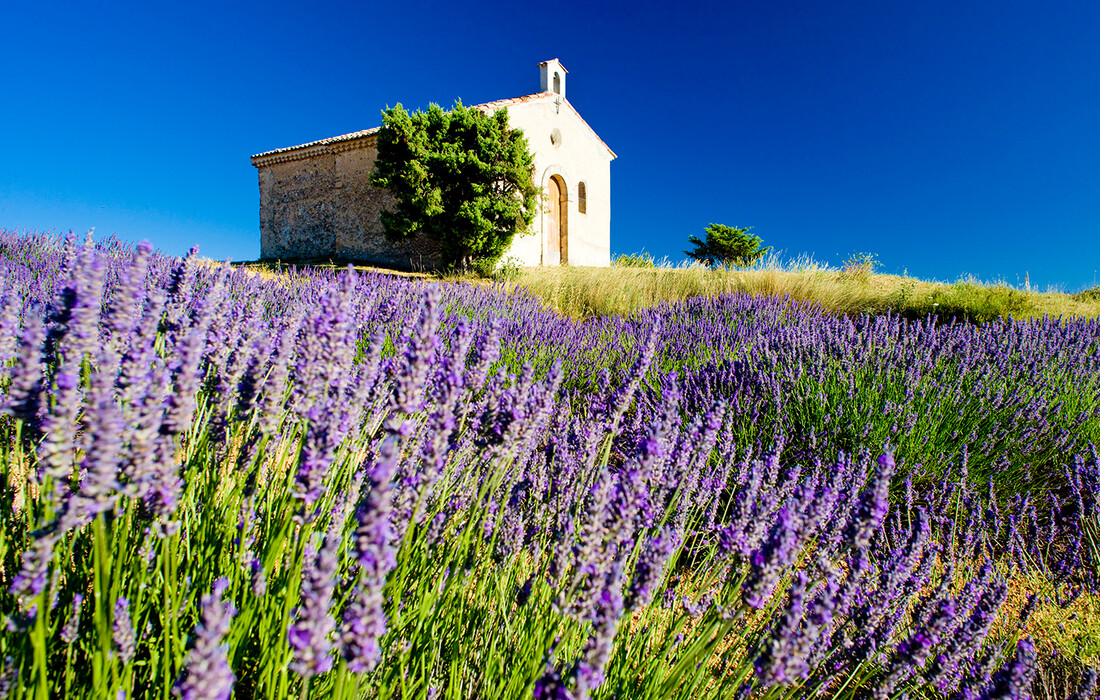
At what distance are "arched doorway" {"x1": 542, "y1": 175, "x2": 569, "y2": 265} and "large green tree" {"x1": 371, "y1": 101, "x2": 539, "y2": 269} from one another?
4.64m

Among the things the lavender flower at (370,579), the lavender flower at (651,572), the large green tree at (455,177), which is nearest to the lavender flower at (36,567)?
the lavender flower at (370,579)

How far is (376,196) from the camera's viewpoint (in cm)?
1506

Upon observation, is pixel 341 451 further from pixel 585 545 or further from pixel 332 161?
pixel 332 161

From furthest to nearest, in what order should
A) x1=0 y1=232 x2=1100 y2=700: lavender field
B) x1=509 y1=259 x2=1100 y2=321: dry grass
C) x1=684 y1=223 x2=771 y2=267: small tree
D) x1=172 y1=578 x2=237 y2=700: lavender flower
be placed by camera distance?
x1=684 y1=223 x2=771 y2=267: small tree → x1=509 y1=259 x2=1100 y2=321: dry grass → x1=0 y1=232 x2=1100 y2=700: lavender field → x1=172 y1=578 x2=237 y2=700: lavender flower

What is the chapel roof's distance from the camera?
14.8m

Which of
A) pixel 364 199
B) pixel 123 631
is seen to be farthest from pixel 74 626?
pixel 364 199

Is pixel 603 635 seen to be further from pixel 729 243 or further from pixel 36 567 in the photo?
pixel 729 243

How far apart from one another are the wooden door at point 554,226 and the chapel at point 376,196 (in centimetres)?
4

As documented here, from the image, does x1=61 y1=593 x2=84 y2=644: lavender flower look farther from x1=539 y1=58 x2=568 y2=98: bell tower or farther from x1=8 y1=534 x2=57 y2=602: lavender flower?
x1=539 y1=58 x2=568 y2=98: bell tower

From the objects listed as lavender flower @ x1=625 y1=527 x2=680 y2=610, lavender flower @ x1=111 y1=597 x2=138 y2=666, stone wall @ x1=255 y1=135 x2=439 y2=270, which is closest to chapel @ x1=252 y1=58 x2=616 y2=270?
stone wall @ x1=255 y1=135 x2=439 y2=270

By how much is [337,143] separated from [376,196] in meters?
2.17

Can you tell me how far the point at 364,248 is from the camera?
1555 centimetres

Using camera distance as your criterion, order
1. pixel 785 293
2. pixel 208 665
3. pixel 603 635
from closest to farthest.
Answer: pixel 208 665, pixel 603 635, pixel 785 293

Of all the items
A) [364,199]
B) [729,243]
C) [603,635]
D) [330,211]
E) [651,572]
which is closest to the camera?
[603,635]
